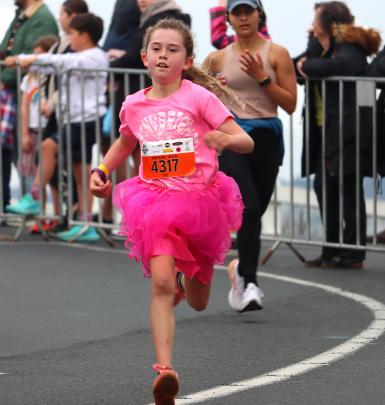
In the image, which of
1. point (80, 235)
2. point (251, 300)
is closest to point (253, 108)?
point (251, 300)

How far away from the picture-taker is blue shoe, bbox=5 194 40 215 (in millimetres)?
14453

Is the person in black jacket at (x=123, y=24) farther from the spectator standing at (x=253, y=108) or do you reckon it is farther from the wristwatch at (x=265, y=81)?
the wristwatch at (x=265, y=81)

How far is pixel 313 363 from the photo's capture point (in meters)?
7.58

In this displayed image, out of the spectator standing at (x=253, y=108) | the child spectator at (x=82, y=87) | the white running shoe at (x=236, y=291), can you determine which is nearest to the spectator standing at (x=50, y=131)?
the child spectator at (x=82, y=87)

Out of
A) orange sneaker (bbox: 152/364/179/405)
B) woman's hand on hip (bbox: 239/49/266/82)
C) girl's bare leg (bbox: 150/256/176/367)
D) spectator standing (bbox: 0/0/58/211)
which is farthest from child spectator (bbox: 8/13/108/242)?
orange sneaker (bbox: 152/364/179/405)

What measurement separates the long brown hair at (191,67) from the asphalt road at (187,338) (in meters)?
1.34

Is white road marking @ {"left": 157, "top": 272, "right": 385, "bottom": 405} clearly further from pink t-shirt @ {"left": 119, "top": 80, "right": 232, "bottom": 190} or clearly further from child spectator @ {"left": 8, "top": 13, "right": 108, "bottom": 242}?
child spectator @ {"left": 8, "top": 13, "right": 108, "bottom": 242}

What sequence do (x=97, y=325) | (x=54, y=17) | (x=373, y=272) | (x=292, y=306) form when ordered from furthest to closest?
(x=54, y=17) < (x=373, y=272) < (x=292, y=306) < (x=97, y=325)

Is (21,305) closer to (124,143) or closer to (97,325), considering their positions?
(97,325)

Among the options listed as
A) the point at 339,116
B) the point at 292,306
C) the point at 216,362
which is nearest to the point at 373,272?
the point at 339,116

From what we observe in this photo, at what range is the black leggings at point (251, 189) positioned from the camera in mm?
9516

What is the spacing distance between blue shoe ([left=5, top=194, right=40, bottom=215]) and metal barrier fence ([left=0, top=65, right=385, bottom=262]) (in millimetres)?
53

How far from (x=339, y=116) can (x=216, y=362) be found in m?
4.95

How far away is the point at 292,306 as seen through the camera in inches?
389
